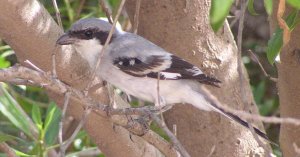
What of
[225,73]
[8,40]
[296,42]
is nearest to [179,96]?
[225,73]

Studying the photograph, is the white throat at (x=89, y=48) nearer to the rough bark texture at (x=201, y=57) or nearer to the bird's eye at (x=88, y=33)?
the bird's eye at (x=88, y=33)

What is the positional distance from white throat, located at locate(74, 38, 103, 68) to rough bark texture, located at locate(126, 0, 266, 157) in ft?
0.68

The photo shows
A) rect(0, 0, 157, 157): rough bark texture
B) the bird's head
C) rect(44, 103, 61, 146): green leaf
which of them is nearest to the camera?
rect(0, 0, 157, 157): rough bark texture

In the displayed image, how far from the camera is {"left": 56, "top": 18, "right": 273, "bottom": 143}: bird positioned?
2809 millimetres

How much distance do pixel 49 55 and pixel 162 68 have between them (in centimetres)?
62

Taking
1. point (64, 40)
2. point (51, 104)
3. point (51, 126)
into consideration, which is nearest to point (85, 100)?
point (64, 40)

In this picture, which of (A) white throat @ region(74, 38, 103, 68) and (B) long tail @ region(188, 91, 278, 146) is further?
(A) white throat @ region(74, 38, 103, 68)

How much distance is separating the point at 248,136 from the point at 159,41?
55cm

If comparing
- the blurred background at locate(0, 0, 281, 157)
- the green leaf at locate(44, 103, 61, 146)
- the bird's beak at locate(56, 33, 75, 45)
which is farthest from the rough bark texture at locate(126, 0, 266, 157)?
the green leaf at locate(44, 103, 61, 146)

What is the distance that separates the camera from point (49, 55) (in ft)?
7.85

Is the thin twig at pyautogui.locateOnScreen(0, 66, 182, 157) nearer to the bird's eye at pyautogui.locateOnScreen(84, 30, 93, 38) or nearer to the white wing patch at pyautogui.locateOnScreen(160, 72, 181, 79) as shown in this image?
the white wing patch at pyautogui.locateOnScreen(160, 72, 181, 79)

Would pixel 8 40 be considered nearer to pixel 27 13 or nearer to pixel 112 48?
pixel 27 13

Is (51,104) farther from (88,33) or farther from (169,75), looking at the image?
(169,75)

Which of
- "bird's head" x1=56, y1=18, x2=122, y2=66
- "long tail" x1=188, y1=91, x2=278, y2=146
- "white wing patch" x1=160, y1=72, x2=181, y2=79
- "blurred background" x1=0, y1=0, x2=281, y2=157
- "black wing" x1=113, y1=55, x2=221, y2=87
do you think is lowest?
"blurred background" x1=0, y1=0, x2=281, y2=157
